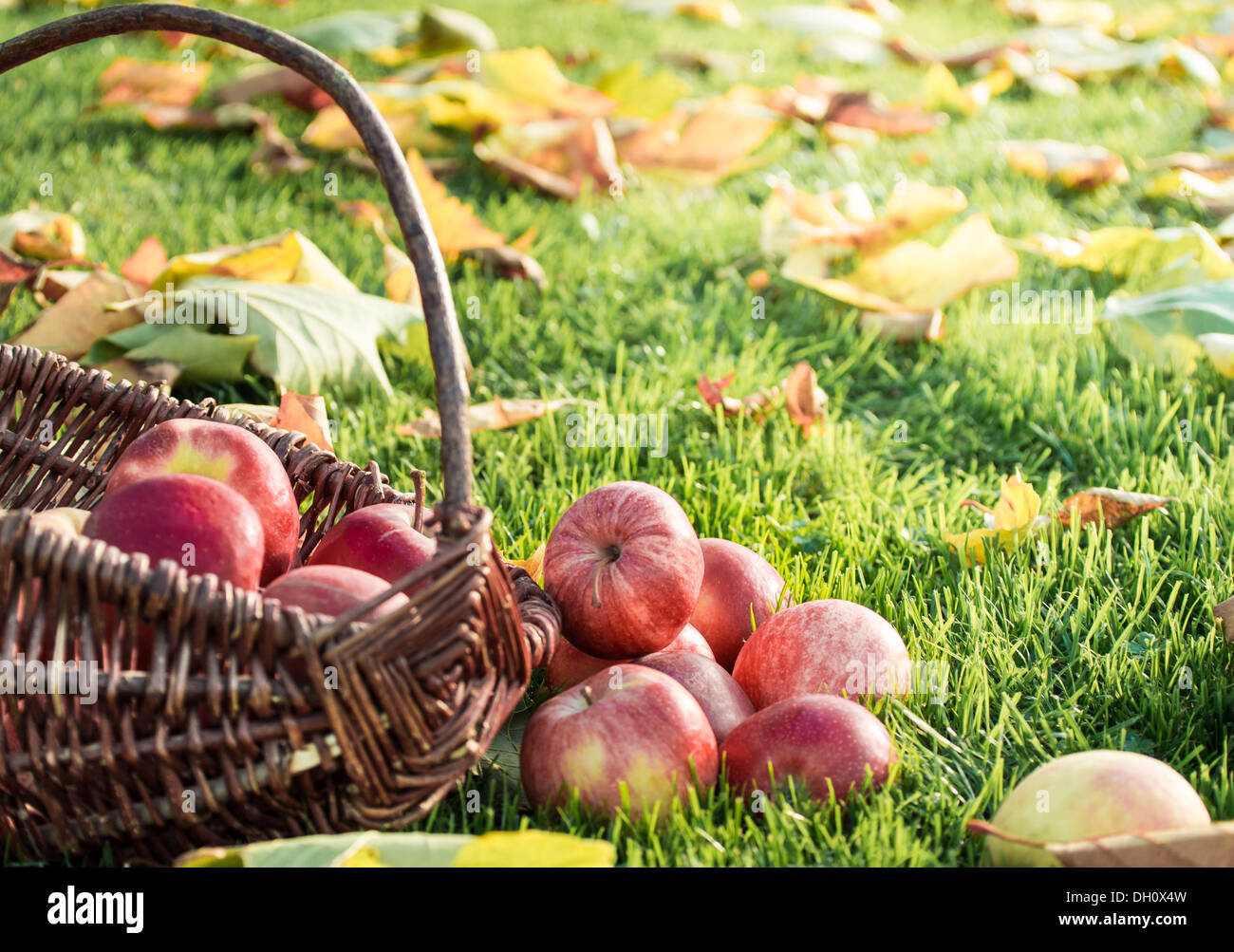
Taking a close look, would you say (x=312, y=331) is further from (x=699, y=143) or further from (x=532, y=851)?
(x=699, y=143)

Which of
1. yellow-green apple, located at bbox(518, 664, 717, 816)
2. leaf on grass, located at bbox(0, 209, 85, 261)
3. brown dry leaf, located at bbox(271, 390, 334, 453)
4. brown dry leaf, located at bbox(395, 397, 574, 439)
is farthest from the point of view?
leaf on grass, located at bbox(0, 209, 85, 261)

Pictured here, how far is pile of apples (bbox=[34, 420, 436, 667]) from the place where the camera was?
1.26 m

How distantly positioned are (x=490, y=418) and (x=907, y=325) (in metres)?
1.10

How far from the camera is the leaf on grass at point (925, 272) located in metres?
2.71

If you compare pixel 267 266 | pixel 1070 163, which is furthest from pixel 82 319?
pixel 1070 163

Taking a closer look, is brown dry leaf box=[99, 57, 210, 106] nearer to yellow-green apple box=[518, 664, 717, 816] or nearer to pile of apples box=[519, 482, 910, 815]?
pile of apples box=[519, 482, 910, 815]

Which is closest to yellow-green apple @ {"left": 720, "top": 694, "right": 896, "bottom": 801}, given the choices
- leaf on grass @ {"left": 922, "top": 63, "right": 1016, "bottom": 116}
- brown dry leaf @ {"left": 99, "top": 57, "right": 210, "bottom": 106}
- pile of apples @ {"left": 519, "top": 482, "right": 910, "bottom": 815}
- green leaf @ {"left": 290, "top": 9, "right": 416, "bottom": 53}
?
pile of apples @ {"left": 519, "top": 482, "right": 910, "bottom": 815}

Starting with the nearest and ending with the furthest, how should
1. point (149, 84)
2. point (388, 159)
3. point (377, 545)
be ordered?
point (388, 159)
point (377, 545)
point (149, 84)

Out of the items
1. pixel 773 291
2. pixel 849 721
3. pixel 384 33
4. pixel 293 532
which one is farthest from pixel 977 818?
pixel 384 33

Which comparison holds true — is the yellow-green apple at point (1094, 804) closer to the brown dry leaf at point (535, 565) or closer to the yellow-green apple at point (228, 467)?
the brown dry leaf at point (535, 565)

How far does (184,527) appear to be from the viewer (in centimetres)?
127

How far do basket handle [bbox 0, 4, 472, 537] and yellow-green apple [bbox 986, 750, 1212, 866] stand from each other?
68cm

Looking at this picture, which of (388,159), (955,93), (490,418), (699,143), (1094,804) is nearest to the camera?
(1094,804)

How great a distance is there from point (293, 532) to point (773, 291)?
1805mm
